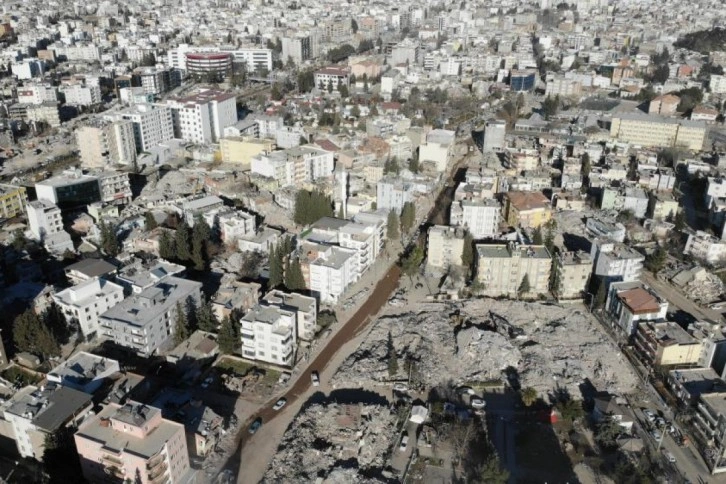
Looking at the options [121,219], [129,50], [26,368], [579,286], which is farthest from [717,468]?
[129,50]

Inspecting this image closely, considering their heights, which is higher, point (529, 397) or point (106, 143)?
point (106, 143)

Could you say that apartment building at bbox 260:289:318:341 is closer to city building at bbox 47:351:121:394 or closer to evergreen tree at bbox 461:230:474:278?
city building at bbox 47:351:121:394

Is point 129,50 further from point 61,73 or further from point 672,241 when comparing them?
point 672,241

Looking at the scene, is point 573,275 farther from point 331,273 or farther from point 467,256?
point 331,273

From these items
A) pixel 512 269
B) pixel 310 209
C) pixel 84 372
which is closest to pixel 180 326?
pixel 84 372

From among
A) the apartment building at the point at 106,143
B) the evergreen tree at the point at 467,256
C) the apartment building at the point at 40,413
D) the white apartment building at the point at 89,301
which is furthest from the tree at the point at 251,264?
the apartment building at the point at 106,143

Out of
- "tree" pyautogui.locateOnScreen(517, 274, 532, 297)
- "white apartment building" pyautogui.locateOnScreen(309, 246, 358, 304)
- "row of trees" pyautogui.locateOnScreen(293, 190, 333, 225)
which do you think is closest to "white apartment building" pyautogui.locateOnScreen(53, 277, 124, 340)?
"white apartment building" pyautogui.locateOnScreen(309, 246, 358, 304)
